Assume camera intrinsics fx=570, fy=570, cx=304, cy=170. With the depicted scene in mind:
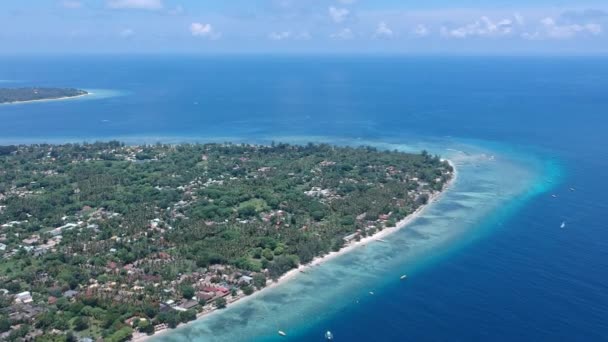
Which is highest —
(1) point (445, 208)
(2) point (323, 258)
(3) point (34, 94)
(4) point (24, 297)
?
(3) point (34, 94)

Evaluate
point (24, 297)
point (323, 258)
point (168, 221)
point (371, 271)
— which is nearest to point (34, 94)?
point (168, 221)

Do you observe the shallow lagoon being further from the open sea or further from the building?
the building

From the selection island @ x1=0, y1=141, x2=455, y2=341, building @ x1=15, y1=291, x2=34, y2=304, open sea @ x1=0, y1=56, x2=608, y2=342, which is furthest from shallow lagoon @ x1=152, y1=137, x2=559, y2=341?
building @ x1=15, y1=291, x2=34, y2=304

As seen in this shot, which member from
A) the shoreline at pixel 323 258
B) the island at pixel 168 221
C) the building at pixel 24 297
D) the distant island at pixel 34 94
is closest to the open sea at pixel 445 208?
the shoreline at pixel 323 258

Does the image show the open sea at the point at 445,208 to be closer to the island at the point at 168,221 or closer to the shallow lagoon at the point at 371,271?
the shallow lagoon at the point at 371,271

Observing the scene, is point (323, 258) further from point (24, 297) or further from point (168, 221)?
point (24, 297)

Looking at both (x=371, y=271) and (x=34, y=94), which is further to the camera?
(x=34, y=94)

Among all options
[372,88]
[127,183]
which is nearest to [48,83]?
[372,88]
